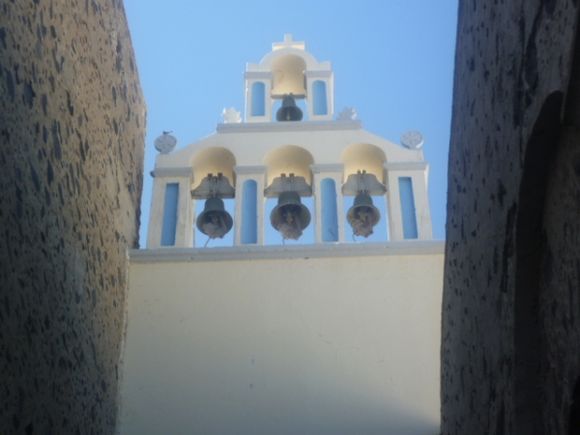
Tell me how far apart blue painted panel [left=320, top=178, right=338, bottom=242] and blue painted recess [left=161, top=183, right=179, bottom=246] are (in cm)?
116

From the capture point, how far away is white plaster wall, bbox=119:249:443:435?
249 inches

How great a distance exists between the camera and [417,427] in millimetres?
6273

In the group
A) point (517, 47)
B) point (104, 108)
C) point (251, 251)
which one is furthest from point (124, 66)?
point (517, 47)

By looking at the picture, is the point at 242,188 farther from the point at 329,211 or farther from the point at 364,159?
the point at 364,159

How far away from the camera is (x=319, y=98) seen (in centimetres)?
912

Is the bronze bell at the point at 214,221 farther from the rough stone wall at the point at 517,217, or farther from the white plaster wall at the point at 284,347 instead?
the rough stone wall at the point at 517,217

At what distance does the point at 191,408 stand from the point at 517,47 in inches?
153

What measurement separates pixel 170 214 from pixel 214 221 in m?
0.39

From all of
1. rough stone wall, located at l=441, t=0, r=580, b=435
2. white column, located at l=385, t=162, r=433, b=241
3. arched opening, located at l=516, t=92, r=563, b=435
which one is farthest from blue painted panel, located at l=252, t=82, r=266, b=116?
arched opening, located at l=516, t=92, r=563, b=435

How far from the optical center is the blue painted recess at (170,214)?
305 inches

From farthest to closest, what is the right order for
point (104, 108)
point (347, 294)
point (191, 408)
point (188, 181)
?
point (188, 181) < point (347, 294) < point (191, 408) < point (104, 108)

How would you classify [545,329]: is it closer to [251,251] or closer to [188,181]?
[251,251]

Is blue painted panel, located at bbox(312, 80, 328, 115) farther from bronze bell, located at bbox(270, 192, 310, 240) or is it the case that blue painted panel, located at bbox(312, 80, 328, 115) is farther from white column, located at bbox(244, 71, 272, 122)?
bronze bell, located at bbox(270, 192, 310, 240)

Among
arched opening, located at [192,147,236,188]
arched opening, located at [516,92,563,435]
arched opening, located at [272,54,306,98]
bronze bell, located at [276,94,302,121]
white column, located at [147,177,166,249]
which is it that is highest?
arched opening, located at [272,54,306,98]
